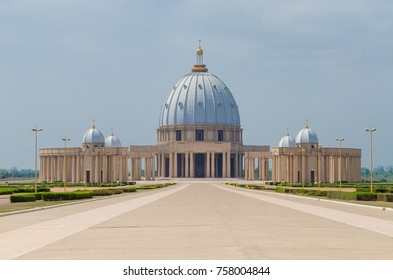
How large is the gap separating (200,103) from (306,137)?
35670mm

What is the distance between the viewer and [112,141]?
527 feet

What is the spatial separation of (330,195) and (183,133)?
377ft

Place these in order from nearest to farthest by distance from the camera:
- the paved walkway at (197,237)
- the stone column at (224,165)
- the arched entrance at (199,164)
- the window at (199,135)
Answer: the paved walkway at (197,237) < the stone column at (224,165) < the arched entrance at (199,164) < the window at (199,135)

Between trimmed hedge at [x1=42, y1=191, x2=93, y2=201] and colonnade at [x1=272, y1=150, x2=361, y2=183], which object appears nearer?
trimmed hedge at [x1=42, y1=191, x2=93, y2=201]

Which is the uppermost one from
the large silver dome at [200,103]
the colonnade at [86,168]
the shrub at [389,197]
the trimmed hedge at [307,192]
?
the large silver dome at [200,103]

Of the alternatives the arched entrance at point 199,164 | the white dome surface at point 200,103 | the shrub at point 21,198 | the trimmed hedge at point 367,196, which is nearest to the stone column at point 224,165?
the arched entrance at point 199,164

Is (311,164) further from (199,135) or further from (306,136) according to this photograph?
(199,135)

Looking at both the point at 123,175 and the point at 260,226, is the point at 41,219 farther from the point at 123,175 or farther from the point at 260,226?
the point at 123,175

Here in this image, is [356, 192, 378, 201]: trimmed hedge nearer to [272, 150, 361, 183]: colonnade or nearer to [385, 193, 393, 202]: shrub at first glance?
[385, 193, 393, 202]: shrub

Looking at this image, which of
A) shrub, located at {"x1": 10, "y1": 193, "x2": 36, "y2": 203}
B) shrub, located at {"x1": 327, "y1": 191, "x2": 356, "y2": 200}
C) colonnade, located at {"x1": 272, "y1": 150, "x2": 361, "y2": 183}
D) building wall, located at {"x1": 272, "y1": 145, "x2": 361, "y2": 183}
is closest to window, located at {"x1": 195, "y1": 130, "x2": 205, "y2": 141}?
colonnade, located at {"x1": 272, "y1": 150, "x2": 361, "y2": 183}

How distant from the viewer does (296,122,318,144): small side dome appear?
145 m

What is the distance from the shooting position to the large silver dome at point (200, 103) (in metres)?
173

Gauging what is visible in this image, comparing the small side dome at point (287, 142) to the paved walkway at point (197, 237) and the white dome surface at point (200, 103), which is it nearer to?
the white dome surface at point (200, 103)
